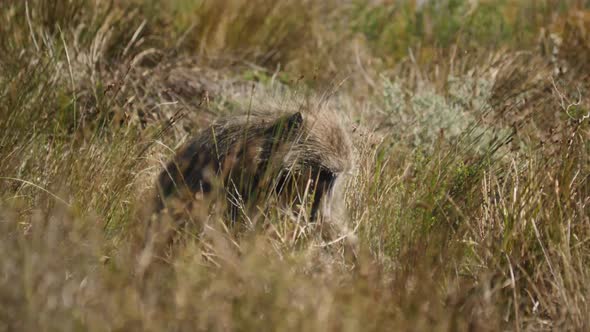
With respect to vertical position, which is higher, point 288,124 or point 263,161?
point 288,124

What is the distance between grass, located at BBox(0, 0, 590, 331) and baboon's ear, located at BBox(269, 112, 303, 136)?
14 cm

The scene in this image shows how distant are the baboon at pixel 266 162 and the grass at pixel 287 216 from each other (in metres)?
0.17

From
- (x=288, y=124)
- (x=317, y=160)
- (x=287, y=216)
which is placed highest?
(x=288, y=124)

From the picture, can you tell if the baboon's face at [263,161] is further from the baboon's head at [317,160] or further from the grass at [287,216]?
the grass at [287,216]

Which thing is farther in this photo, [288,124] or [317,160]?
[317,160]

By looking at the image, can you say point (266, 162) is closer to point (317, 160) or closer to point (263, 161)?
point (263, 161)

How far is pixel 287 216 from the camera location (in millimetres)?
4738

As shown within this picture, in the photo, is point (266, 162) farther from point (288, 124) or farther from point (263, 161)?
point (288, 124)

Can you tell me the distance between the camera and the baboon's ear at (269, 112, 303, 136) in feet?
15.2

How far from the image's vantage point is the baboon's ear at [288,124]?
4.62 m

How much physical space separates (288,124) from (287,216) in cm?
50

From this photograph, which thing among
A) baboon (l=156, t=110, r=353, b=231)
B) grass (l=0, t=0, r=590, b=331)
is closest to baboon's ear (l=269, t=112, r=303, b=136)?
baboon (l=156, t=110, r=353, b=231)

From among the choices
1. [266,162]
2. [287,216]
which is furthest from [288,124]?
[287,216]

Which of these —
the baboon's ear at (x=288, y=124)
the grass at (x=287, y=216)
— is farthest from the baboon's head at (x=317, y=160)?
the grass at (x=287, y=216)
